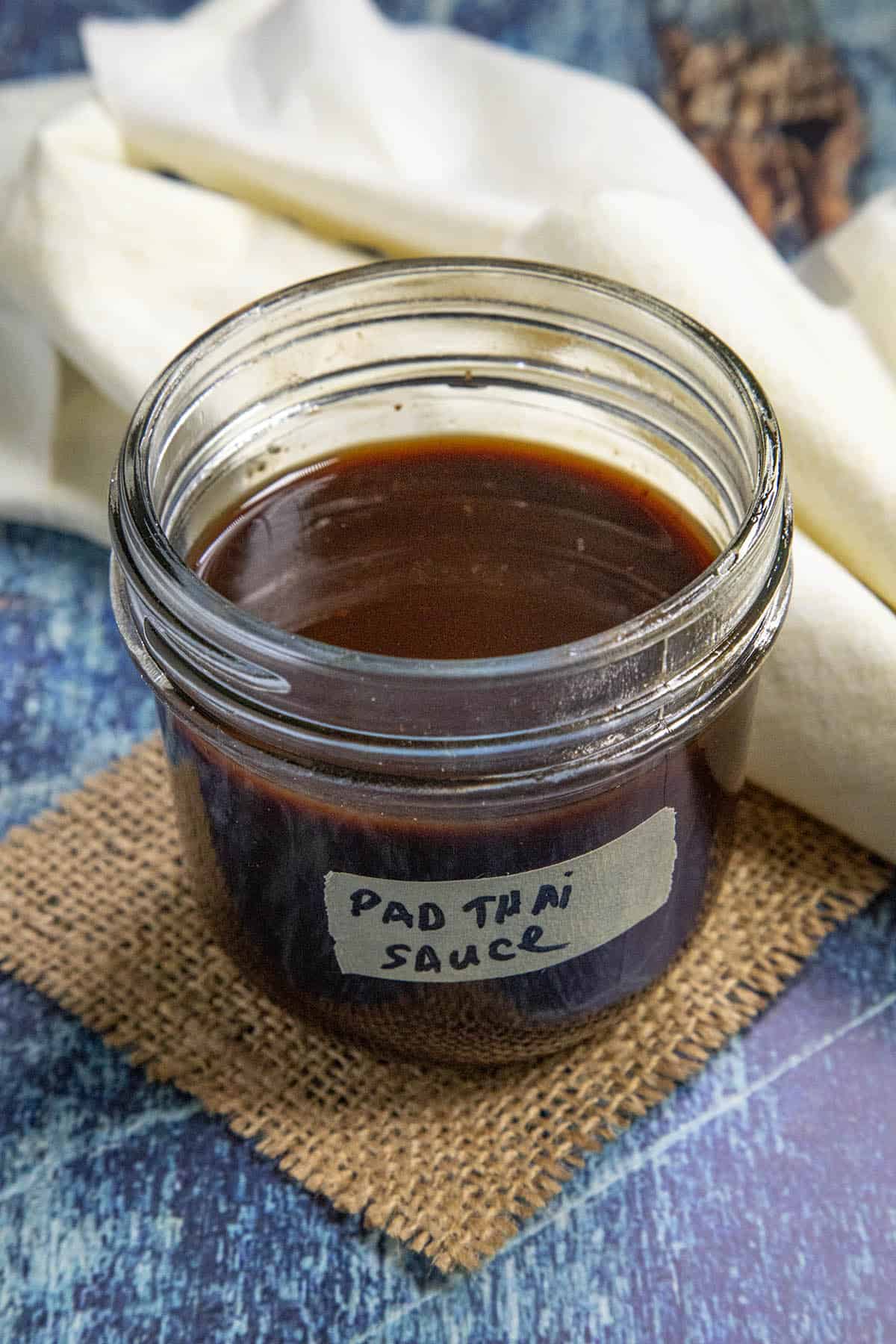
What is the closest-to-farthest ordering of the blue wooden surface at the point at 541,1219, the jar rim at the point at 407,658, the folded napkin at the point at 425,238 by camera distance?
the jar rim at the point at 407,658 < the blue wooden surface at the point at 541,1219 < the folded napkin at the point at 425,238

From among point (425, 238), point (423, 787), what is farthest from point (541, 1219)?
point (425, 238)

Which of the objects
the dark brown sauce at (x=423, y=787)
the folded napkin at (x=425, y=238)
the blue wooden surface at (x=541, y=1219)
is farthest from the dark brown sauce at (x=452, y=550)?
the blue wooden surface at (x=541, y=1219)

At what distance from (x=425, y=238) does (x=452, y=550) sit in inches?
19.0

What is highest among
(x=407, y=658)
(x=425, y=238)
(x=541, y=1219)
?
(x=407, y=658)

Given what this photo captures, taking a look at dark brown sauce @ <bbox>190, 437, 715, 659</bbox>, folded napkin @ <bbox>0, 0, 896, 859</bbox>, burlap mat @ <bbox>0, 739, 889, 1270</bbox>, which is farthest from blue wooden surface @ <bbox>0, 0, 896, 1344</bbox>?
dark brown sauce @ <bbox>190, 437, 715, 659</bbox>

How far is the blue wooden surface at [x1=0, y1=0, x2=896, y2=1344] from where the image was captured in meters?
0.93

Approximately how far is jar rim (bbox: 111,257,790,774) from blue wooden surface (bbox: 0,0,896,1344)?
0.35 metres

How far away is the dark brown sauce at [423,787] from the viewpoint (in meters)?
0.83

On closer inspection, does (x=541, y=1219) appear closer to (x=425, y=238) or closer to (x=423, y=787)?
(x=423, y=787)

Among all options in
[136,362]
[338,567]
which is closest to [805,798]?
[338,567]

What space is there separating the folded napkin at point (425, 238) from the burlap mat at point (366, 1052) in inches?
3.5

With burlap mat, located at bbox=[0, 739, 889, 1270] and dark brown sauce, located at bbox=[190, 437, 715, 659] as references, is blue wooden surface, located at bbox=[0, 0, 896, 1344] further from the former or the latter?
dark brown sauce, located at bbox=[190, 437, 715, 659]

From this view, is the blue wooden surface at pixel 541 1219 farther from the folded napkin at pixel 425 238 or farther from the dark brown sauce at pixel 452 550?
the dark brown sauce at pixel 452 550

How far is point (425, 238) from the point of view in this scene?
1.38 m
